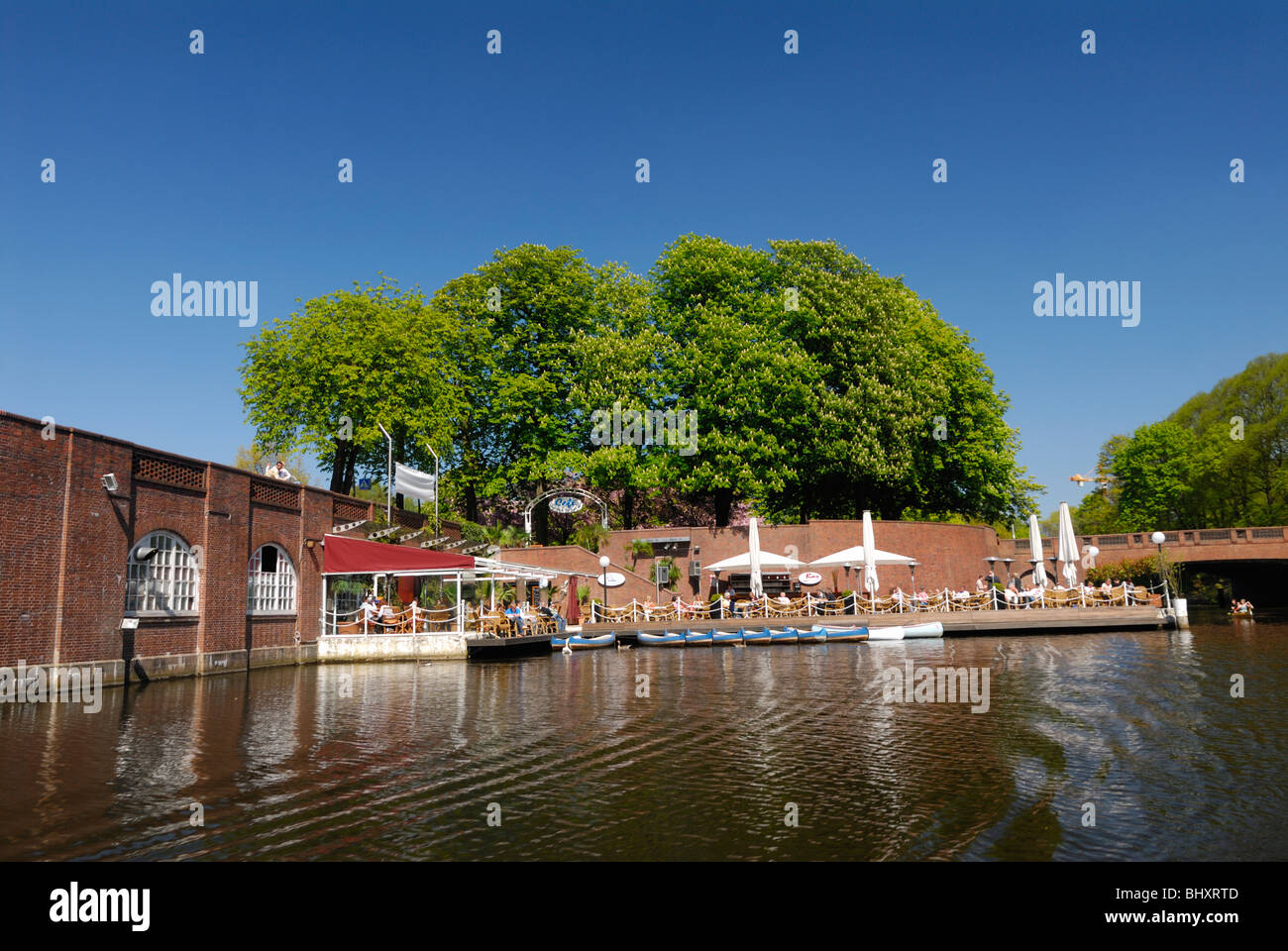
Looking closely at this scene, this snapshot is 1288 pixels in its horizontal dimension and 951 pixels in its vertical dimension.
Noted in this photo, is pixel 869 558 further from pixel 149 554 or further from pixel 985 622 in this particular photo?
pixel 149 554

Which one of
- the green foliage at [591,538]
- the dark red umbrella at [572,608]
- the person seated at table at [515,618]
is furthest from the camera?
the green foliage at [591,538]

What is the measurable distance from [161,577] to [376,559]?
23.4ft

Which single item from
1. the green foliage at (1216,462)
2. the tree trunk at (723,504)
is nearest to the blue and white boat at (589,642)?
the tree trunk at (723,504)

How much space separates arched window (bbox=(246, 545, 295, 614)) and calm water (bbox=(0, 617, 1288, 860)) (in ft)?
21.9

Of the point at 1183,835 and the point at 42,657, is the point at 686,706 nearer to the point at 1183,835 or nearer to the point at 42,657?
the point at 1183,835

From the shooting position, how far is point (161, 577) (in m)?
22.0

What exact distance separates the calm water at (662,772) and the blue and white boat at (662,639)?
13308mm

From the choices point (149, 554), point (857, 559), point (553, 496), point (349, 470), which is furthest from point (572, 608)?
point (149, 554)

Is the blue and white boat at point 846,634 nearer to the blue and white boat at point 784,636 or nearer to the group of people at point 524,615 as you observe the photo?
the blue and white boat at point 784,636

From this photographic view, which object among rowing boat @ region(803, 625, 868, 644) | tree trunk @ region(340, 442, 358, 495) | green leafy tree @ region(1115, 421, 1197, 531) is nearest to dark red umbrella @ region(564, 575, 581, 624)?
rowing boat @ region(803, 625, 868, 644)

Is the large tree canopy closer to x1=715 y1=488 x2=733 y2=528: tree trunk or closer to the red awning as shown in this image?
x1=715 y1=488 x2=733 y2=528: tree trunk

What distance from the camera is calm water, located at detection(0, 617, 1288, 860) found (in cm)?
764

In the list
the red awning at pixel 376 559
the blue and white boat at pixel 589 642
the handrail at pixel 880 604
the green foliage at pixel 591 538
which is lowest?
the blue and white boat at pixel 589 642

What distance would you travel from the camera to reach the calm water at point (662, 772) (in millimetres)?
7641
